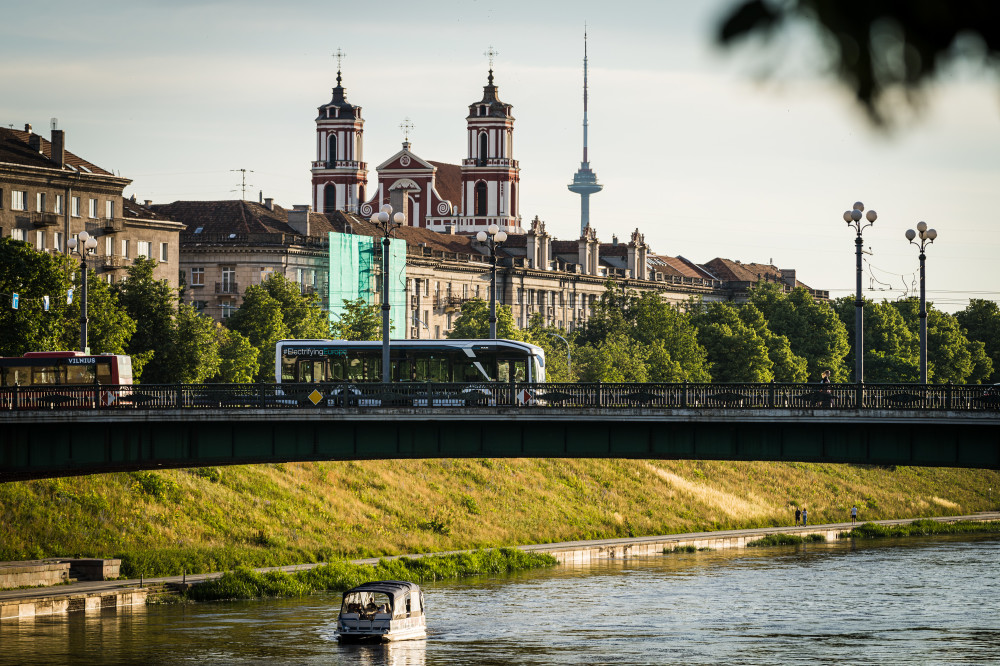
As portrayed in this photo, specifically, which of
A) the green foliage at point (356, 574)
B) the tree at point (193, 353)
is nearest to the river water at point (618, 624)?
the green foliage at point (356, 574)

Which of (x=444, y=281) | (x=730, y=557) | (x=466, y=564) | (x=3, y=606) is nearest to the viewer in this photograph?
(x=3, y=606)

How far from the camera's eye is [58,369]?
63.4m

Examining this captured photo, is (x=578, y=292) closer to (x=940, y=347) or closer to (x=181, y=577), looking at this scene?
(x=940, y=347)

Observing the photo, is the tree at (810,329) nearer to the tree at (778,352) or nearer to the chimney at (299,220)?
the tree at (778,352)

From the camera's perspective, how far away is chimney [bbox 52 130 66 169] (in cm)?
12412

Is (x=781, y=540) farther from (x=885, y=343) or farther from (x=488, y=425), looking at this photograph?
(x=885, y=343)

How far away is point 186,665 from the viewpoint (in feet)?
161

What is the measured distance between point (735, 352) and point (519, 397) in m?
90.6

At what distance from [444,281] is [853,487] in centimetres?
6104

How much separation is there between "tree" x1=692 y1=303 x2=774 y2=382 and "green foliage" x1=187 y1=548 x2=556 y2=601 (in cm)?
6021

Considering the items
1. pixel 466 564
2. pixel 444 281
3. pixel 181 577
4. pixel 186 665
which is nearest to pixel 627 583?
pixel 466 564

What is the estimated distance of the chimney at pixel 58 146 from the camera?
4887 inches

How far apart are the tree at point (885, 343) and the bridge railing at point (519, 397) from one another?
113494 mm

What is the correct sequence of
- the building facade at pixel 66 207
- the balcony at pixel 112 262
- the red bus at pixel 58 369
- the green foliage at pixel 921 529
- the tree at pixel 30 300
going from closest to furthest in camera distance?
the red bus at pixel 58 369 → the tree at pixel 30 300 → the green foliage at pixel 921 529 → the building facade at pixel 66 207 → the balcony at pixel 112 262
